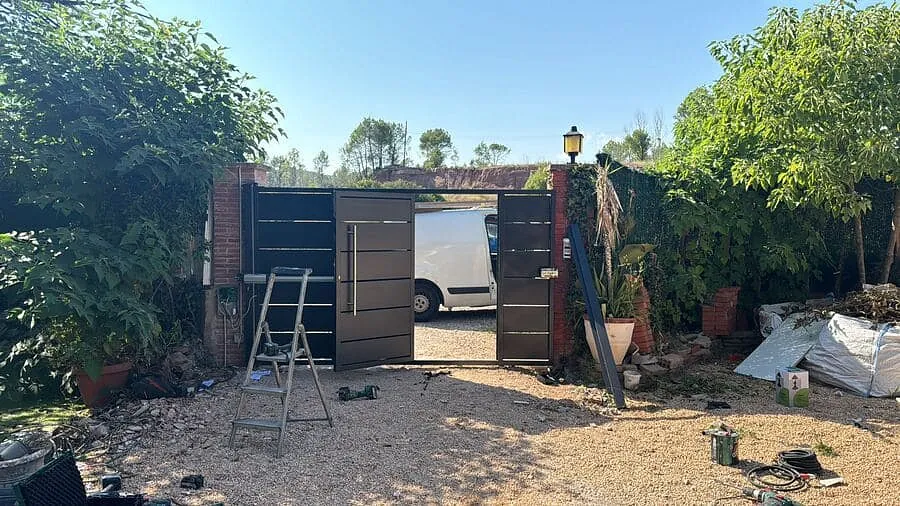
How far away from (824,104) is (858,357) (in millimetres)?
2508

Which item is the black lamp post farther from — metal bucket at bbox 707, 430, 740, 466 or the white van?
metal bucket at bbox 707, 430, 740, 466

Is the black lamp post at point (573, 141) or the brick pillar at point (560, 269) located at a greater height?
the black lamp post at point (573, 141)

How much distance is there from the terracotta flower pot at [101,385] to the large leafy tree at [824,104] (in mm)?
6724

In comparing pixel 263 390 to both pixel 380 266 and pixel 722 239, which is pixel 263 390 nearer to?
pixel 380 266

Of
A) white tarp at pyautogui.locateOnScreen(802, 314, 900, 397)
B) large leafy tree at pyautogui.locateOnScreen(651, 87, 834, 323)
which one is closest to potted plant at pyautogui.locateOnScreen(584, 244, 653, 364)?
large leafy tree at pyautogui.locateOnScreen(651, 87, 834, 323)

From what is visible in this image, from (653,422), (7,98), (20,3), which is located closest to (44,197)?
(7,98)

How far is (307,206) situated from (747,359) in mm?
5158

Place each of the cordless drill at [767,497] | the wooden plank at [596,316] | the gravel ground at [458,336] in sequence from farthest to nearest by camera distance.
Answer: the gravel ground at [458,336] < the wooden plank at [596,316] < the cordless drill at [767,497]

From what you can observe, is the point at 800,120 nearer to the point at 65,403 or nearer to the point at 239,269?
the point at 239,269

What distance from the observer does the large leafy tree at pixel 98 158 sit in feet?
15.6

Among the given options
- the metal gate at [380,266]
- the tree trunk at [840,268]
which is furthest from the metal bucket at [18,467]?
the tree trunk at [840,268]

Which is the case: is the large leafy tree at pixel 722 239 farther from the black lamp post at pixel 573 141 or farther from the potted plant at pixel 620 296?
the black lamp post at pixel 573 141

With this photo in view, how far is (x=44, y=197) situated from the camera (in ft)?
16.3

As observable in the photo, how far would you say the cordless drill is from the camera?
342 centimetres
